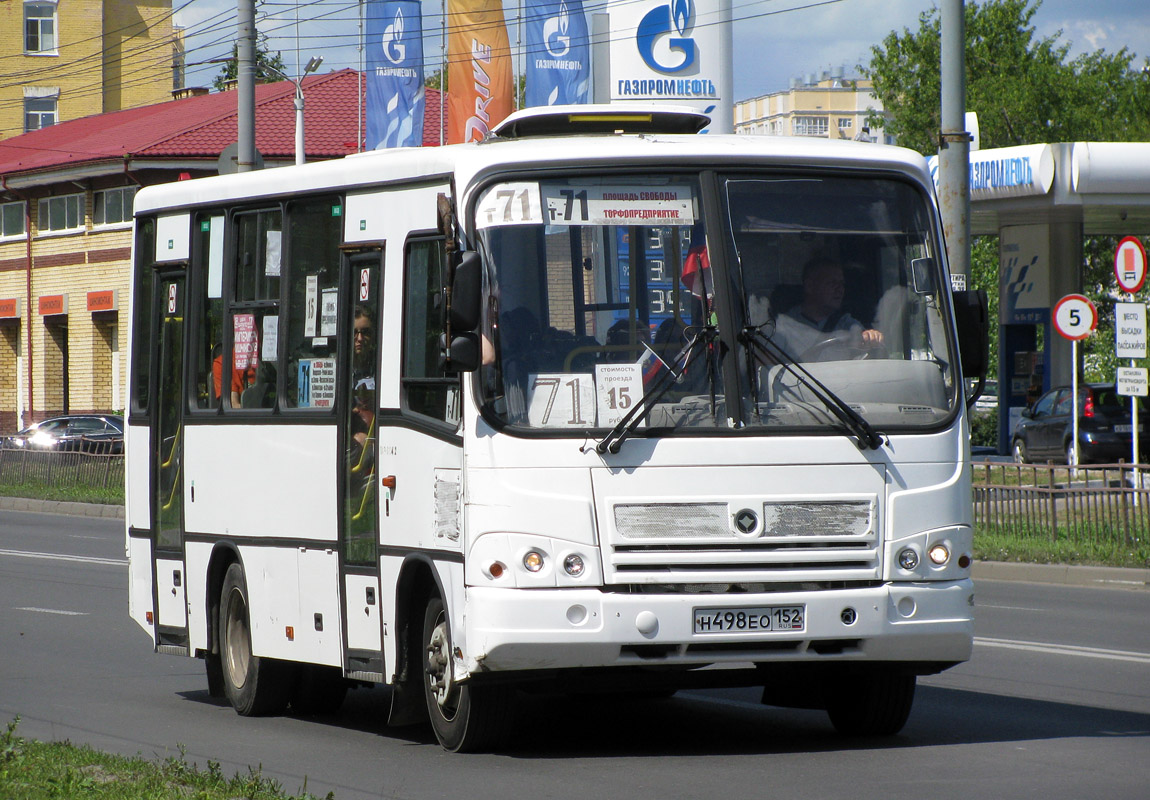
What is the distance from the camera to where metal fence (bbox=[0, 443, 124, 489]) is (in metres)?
34.0

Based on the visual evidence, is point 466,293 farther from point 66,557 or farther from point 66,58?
point 66,58

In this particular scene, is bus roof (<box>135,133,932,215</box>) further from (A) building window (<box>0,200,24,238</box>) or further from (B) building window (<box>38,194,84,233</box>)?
(A) building window (<box>0,200,24,238</box>)

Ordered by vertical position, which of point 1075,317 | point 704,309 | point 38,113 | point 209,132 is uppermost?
point 38,113

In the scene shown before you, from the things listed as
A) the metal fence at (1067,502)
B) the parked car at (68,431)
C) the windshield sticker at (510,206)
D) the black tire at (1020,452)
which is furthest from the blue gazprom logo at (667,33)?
the windshield sticker at (510,206)

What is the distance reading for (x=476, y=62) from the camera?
3425cm

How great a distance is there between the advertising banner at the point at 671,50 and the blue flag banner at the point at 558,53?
2362 mm

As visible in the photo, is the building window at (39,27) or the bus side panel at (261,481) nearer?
the bus side panel at (261,481)

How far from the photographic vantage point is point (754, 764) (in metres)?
8.02

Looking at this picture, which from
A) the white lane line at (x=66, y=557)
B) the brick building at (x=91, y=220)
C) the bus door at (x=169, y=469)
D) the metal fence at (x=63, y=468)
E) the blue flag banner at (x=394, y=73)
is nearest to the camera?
the bus door at (x=169, y=469)

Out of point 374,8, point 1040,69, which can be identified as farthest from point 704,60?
point 1040,69

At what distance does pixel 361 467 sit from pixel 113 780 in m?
2.25

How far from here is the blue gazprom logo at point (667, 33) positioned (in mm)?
29672

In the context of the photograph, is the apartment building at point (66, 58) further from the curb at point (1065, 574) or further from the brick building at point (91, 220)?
the curb at point (1065, 574)

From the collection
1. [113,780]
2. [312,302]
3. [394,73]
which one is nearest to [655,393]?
[312,302]
